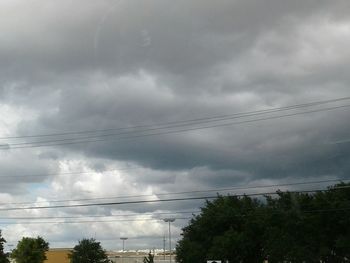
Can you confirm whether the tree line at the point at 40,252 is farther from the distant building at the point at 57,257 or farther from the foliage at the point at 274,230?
the distant building at the point at 57,257

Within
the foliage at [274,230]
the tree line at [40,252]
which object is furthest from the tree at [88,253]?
the foliage at [274,230]

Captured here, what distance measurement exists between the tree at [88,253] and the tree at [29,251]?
320 inches

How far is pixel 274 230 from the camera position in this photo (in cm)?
7000

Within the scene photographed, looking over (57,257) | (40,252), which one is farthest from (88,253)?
(57,257)

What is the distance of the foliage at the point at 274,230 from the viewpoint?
6456 centimetres

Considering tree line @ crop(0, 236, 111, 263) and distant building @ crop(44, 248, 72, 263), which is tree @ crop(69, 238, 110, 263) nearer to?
tree line @ crop(0, 236, 111, 263)

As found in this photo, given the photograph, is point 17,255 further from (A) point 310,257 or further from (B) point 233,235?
(A) point 310,257

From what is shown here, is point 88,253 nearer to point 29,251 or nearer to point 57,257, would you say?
point 29,251

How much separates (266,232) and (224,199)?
506 inches

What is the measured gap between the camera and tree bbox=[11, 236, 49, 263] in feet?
300

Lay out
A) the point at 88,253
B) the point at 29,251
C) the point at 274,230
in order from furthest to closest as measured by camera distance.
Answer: the point at 88,253, the point at 29,251, the point at 274,230

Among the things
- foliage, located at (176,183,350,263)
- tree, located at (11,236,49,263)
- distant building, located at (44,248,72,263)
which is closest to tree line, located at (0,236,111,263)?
tree, located at (11,236,49,263)

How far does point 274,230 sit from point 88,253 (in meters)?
42.3

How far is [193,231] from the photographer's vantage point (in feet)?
282
